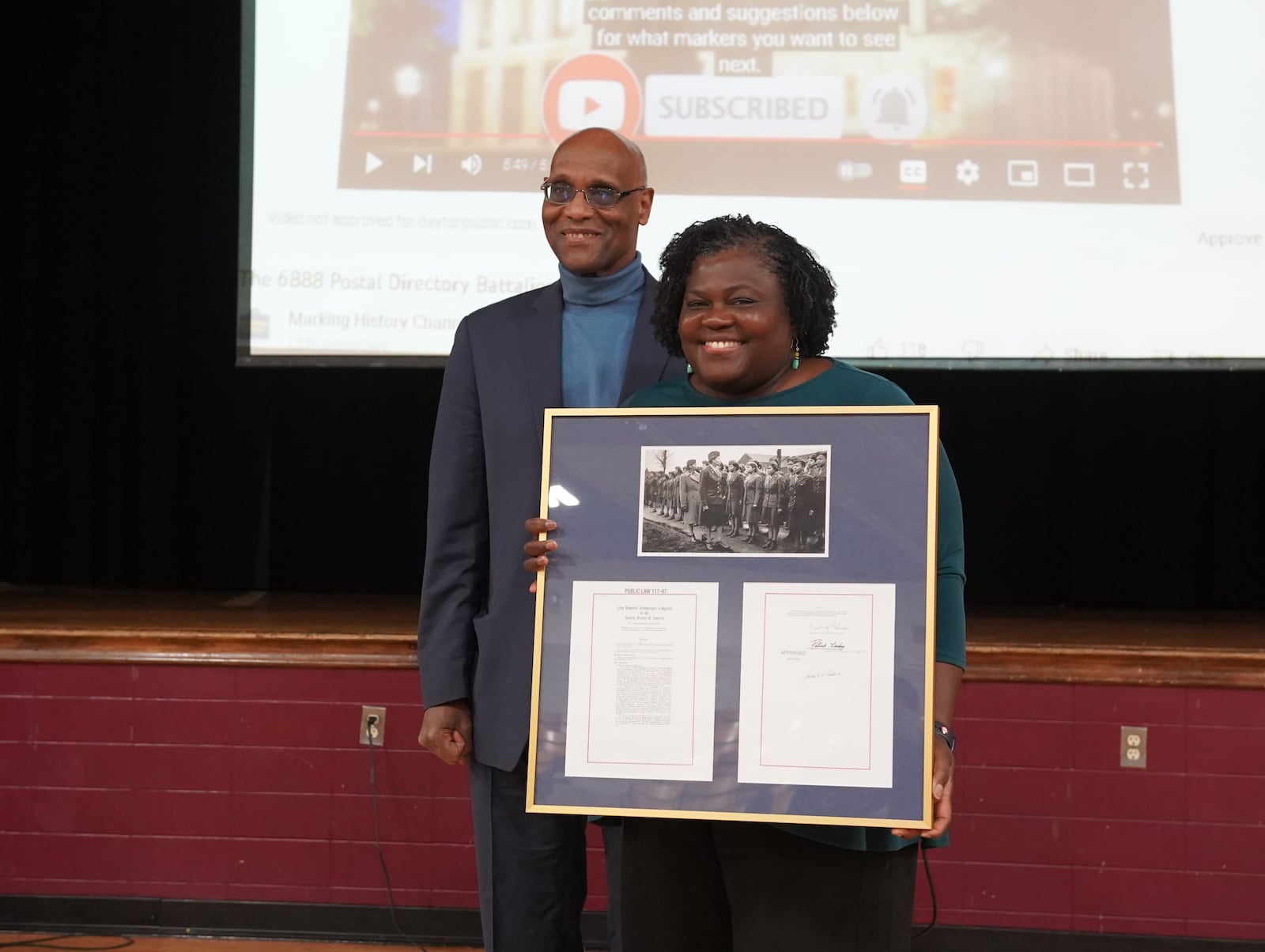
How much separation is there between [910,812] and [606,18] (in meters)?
3.14

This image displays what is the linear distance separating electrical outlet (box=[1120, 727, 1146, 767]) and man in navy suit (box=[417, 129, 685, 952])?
168 centimetres

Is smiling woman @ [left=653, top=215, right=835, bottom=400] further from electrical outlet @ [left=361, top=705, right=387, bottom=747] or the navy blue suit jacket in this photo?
electrical outlet @ [left=361, top=705, right=387, bottom=747]

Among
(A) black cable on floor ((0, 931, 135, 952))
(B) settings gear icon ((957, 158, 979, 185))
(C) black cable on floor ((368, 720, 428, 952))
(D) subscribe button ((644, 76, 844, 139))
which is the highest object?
(D) subscribe button ((644, 76, 844, 139))

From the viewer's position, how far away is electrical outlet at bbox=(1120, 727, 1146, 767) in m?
2.95

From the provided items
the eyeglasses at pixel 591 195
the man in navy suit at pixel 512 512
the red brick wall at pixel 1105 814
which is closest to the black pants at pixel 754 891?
the man in navy suit at pixel 512 512

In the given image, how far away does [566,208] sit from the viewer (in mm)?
1806

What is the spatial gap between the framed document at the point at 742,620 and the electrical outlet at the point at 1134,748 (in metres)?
2.00

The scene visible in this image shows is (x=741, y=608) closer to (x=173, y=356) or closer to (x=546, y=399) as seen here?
(x=546, y=399)

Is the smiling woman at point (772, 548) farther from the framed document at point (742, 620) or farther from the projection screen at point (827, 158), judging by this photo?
the projection screen at point (827, 158)

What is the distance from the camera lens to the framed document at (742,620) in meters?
1.23

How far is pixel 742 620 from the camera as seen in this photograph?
127 centimetres

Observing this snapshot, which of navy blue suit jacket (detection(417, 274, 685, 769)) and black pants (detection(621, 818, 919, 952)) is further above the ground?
navy blue suit jacket (detection(417, 274, 685, 769))

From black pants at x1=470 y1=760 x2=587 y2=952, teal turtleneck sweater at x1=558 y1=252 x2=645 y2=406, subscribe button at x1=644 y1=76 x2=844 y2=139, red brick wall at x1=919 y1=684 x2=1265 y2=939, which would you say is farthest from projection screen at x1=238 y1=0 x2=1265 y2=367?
black pants at x1=470 y1=760 x2=587 y2=952

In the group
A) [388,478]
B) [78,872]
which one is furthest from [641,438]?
[388,478]
